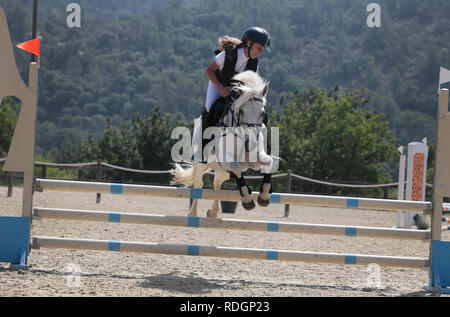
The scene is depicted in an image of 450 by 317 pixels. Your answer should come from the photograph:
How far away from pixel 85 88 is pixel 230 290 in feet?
301

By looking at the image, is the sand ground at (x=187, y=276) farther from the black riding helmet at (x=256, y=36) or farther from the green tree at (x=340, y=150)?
the green tree at (x=340, y=150)

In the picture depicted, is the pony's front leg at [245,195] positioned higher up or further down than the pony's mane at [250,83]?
further down

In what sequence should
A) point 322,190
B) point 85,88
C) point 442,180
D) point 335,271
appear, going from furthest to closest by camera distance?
point 85,88 < point 322,190 < point 335,271 < point 442,180

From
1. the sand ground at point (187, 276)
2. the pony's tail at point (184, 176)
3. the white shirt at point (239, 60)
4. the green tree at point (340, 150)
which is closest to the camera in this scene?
the sand ground at point (187, 276)

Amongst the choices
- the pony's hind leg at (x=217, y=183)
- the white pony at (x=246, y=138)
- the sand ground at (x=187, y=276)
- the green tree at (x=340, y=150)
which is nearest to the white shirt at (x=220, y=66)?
the white pony at (x=246, y=138)

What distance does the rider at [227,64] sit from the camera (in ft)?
15.5

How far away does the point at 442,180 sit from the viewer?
13.9 ft

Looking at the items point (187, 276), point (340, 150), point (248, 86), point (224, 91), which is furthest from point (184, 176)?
point (340, 150)

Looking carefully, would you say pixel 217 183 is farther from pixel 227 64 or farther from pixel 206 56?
pixel 206 56

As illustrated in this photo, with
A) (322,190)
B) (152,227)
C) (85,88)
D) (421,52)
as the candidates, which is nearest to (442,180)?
(152,227)

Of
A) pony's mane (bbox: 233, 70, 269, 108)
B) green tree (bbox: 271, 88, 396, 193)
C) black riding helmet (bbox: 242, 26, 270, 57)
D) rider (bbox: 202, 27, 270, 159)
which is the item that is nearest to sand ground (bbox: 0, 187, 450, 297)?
rider (bbox: 202, 27, 270, 159)

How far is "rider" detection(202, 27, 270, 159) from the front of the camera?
471cm

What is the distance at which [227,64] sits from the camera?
4867mm
